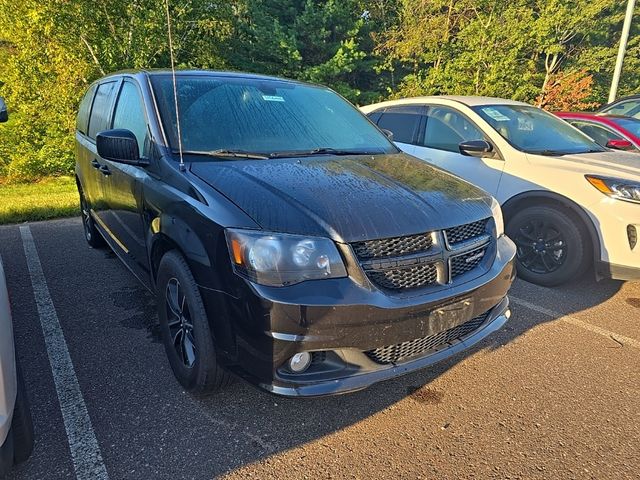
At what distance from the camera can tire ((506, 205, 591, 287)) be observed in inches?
159

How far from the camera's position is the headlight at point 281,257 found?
76.4 inches

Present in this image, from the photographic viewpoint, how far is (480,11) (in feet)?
67.9

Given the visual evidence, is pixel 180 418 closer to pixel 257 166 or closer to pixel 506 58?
pixel 257 166

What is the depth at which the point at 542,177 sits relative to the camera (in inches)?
166

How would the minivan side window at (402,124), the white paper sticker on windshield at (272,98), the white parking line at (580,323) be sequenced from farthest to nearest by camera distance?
1. the minivan side window at (402,124)
2. the white parking line at (580,323)
3. the white paper sticker on windshield at (272,98)

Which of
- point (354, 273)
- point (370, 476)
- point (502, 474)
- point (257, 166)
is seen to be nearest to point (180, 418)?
point (370, 476)

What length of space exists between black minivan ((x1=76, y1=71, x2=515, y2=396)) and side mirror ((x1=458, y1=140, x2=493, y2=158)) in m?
1.55

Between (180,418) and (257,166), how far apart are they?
1410 mm

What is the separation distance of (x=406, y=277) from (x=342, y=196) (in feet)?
1.67

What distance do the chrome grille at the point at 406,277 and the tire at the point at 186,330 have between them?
2.87ft

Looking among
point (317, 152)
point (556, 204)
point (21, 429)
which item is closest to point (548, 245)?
point (556, 204)

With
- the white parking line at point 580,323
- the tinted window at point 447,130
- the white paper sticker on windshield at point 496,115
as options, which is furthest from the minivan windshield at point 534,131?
the white parking line at point 580,323

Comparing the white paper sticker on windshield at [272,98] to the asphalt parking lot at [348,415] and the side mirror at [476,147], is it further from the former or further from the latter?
the side mirror at [476,147]

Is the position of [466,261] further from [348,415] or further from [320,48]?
[320,48]
